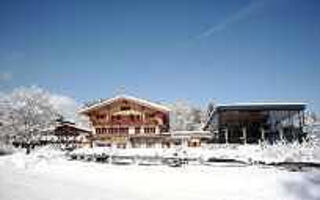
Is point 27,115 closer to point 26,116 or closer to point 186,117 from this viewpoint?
point 26,116

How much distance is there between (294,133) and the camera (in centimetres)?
4366

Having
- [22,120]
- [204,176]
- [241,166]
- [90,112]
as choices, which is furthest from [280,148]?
[22,120]

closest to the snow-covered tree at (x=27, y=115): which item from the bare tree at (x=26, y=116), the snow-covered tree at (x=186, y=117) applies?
the bare tree at (x=26, y=116)

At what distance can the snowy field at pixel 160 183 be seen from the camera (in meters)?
15.3

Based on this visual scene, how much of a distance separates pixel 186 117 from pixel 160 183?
77852mm

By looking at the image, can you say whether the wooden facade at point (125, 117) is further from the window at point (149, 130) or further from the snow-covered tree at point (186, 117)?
the snow-covered tree at point (186, 117)

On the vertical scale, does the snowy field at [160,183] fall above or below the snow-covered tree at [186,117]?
below

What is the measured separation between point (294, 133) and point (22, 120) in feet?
141

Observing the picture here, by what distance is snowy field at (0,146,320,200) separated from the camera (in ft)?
50.1

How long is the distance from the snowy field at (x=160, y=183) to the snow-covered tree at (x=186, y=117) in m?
65.9

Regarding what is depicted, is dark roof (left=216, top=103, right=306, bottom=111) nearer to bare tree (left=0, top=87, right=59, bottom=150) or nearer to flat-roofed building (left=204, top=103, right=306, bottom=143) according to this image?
flat-roofed building (left=204, top=103, right=306, bottom=143)

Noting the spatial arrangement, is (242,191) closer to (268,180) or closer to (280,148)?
(268,180)

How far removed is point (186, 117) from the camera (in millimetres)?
95625

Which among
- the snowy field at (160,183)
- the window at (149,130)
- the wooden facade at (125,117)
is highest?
the wooden facade at (125,117)
